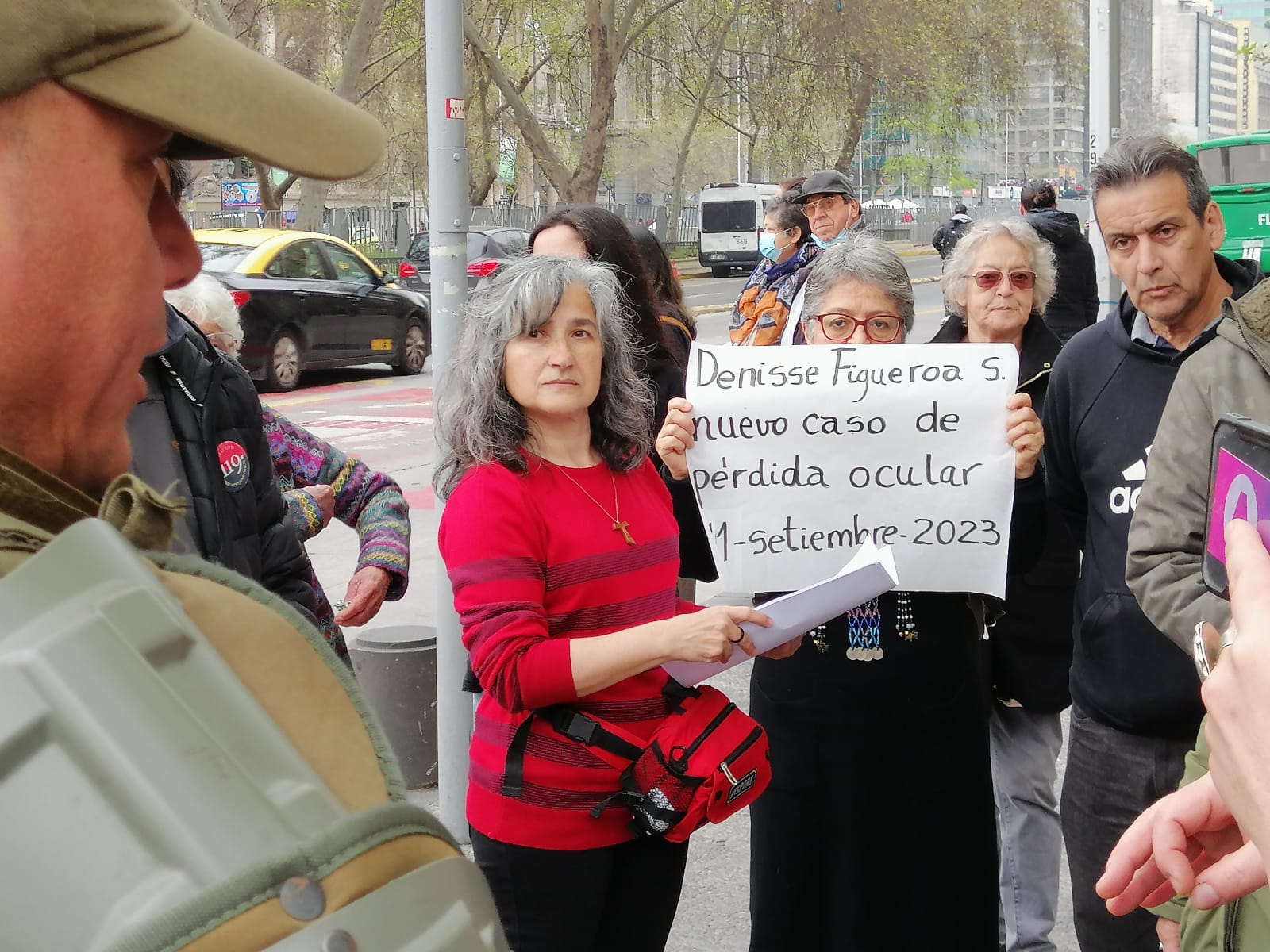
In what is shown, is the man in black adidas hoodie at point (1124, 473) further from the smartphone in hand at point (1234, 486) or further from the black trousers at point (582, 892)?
the smartphone in hand at point (1234, 486)

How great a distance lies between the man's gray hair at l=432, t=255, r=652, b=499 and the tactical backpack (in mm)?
1911

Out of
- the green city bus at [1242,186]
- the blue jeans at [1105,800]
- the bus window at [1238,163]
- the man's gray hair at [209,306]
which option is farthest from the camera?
the bus window at [1238,163]

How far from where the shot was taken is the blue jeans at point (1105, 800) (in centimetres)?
277

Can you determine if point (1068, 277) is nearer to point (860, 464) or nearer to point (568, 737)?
point (860, 464)

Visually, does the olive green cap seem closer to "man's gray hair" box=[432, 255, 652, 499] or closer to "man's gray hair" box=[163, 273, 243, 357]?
"man's gray hair" box=[432, 255, 652, 499]

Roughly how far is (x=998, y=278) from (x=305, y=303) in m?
11.9

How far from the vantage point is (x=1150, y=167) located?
314 centimetres

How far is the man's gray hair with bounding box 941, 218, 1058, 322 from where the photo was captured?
4035 millimetres

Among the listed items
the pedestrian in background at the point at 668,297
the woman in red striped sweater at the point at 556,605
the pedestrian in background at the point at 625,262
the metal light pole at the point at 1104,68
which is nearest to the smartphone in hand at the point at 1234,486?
the woman in red striped sweater at the point at 556,605

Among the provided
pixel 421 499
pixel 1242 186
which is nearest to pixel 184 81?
pixel 421 499

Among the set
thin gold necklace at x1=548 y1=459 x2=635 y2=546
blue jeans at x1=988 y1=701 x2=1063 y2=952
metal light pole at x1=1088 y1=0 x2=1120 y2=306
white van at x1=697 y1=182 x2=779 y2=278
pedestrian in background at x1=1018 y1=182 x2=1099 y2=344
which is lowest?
blue jeans at x1=988 y1=701 x2=1063 y2=952

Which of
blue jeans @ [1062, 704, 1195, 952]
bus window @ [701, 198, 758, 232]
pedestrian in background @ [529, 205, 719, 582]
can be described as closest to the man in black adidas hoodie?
blue jeans @ [1062, 704, 1195, 952]

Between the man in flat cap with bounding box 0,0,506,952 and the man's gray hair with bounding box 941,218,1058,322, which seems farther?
the man's gray hair with bounding box 941,218,1058,322

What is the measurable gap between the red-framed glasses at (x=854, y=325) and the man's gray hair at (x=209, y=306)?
5.73 ft
